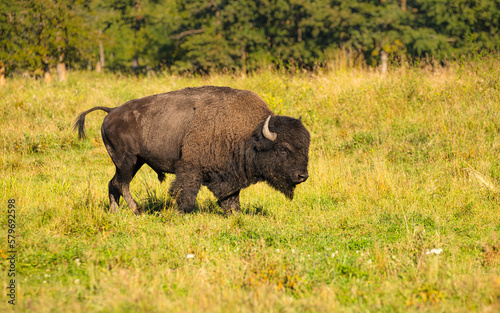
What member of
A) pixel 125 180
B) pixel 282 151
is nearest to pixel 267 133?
pixel 282 151

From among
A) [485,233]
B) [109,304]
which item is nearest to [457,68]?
[485,233]

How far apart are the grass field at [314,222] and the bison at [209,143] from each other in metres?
0.49

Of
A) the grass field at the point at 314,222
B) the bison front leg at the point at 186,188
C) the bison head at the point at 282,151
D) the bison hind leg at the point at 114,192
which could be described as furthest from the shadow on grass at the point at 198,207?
the bison head at the point at 282,151

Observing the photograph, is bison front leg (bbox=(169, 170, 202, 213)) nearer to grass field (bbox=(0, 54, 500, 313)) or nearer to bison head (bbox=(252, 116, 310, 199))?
grass field (bbox=(0, 54, 500, 313))

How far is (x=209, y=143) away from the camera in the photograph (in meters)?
6.25

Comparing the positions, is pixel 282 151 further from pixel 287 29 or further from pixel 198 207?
pixel 287 29

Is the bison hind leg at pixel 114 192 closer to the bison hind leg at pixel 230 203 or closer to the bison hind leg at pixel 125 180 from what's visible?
the bison hind leg at pixel 125 180

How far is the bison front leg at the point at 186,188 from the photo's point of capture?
20.5 feet

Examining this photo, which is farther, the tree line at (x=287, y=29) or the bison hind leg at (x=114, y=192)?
the tree line at (x=287, y=29)

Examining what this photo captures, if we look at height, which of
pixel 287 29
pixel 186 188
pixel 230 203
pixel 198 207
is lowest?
pixel 198 207

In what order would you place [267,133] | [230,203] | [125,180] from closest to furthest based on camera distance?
[267,133]
[230,203]
[125,180]

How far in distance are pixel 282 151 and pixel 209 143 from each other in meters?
1.01

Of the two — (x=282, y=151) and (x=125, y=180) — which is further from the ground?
(x=282, y=151)

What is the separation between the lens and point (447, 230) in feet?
17.8
